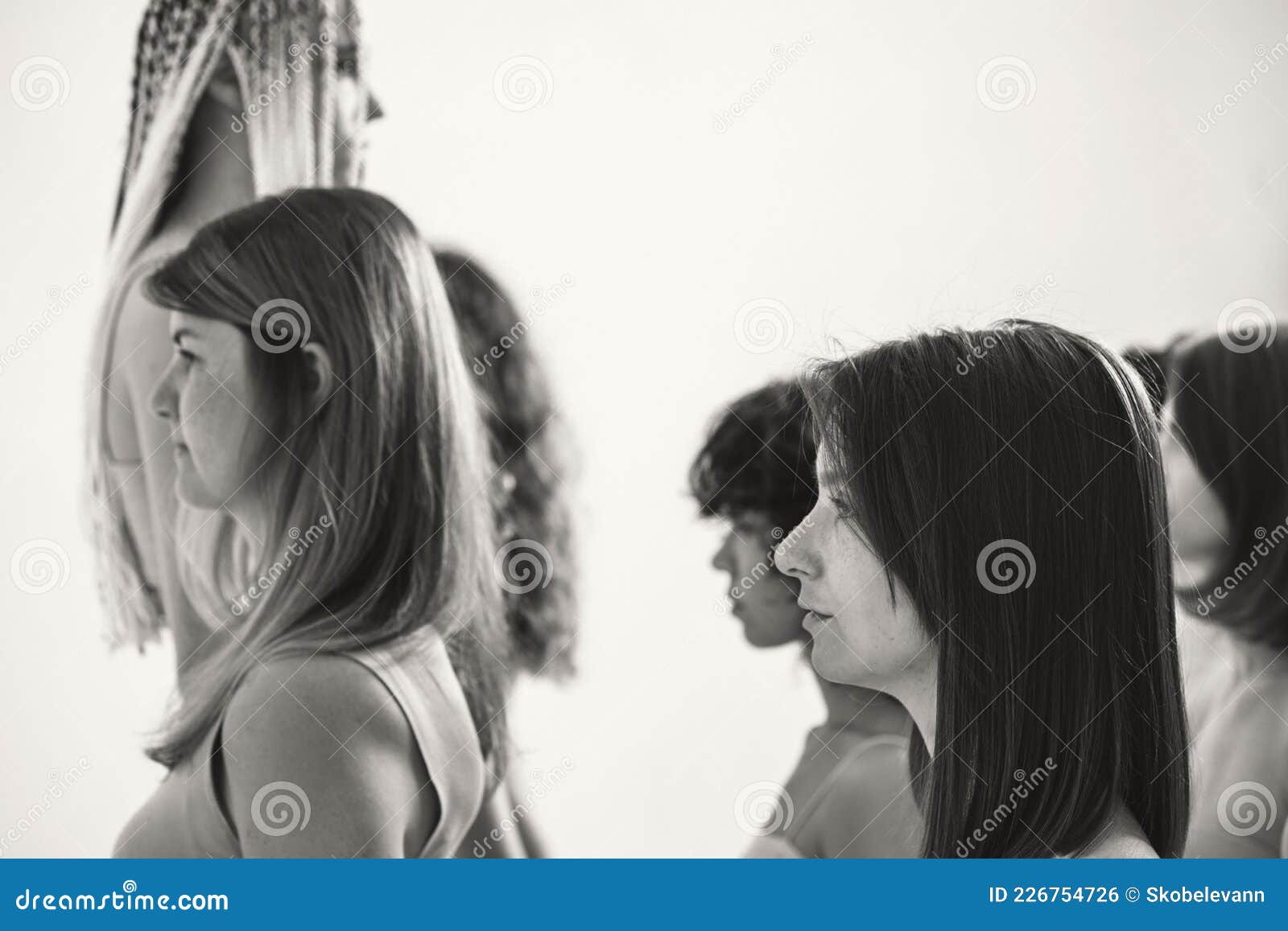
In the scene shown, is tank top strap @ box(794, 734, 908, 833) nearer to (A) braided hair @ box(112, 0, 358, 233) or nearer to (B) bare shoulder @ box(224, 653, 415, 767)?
(B) bare shoulder @ box(224, 653, 415, 767)

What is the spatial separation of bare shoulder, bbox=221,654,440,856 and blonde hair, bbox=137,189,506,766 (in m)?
0.06

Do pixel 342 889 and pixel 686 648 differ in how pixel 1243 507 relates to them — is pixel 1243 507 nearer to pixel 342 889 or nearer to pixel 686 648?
pixel 686 648

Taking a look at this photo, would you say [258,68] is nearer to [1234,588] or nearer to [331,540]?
[331,540]

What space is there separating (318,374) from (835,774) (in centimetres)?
105

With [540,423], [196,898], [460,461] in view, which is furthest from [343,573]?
[196,898]

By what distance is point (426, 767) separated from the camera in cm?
182

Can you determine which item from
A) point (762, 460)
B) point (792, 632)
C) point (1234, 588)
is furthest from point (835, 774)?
point (1234, 588)

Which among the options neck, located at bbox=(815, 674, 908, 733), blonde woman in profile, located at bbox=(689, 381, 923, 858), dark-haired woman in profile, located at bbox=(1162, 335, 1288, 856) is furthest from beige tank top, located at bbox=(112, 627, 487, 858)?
→ dark-haired woman in profile, located at bbox=(1162, 335, 1288, 856)

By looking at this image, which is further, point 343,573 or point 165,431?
point 165,431

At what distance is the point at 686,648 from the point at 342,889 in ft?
2.14

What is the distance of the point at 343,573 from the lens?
1.83 metres

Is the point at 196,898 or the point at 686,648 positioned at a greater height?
the point at 686,648

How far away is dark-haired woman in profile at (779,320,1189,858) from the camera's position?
4.08ft

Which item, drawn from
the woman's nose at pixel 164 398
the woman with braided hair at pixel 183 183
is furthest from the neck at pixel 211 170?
the woman's nose at pixel 164 398
